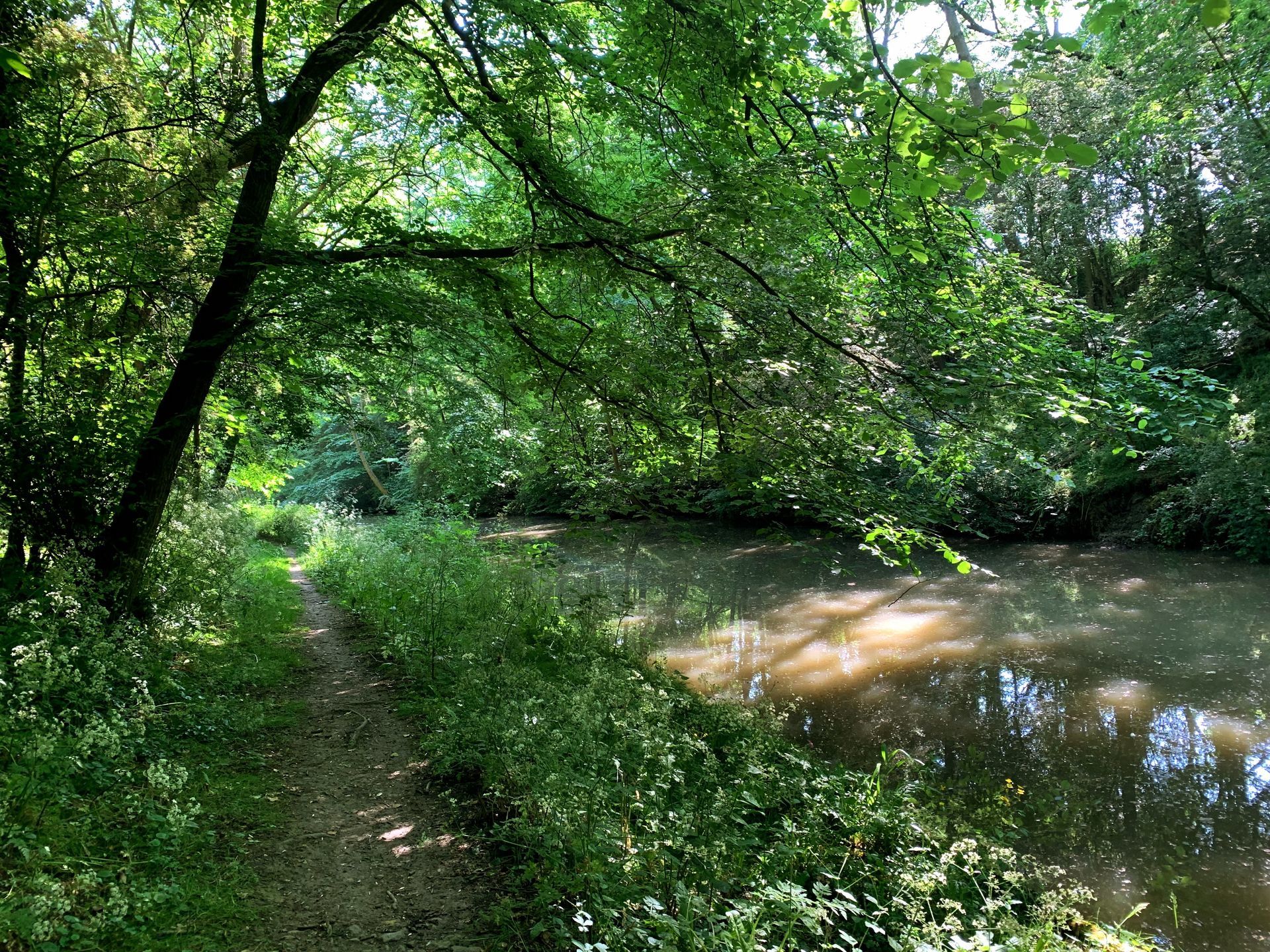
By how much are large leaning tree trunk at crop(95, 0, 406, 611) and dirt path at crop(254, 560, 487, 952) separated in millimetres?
2028

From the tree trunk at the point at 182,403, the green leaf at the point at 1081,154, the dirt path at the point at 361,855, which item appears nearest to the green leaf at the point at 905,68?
the green leaf at the point at 1081,154

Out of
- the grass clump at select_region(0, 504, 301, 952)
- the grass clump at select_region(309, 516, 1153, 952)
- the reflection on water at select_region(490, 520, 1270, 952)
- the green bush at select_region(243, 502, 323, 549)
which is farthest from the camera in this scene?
the green bush at select_region(243, 502, 323, 549)

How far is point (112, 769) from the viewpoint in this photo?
11.8ft

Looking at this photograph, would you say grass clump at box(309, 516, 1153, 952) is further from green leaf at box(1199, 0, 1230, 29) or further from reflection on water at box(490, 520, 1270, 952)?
green leaf at box(1199, 0, 1230, 29)

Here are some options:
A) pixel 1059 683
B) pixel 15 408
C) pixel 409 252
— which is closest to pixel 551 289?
pixel 409 252

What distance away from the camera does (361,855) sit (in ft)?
11.9

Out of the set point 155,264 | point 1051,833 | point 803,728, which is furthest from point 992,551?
point 155,264

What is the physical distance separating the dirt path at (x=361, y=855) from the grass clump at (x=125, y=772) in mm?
176

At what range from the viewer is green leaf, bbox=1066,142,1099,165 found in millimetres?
1859

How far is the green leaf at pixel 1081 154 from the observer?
1859 millimetres

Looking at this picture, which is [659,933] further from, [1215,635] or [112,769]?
[1215,635]

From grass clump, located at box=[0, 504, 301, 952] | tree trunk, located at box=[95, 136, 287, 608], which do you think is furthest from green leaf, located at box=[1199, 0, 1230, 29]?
tree trunk, located at box=[95, 136, 287, 608]

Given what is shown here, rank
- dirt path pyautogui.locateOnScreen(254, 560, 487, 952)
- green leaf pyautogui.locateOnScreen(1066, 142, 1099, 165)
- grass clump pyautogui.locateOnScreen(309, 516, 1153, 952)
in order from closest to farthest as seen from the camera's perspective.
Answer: green leaf pyautogui.locateOnScreen(1066, 142, 1099, 165)
grass clump pyautogui.locateOnScreen(309, 516, 1153, 952)
dirt path pyautogui.locateOnScreen(254, 560, 487, 952)

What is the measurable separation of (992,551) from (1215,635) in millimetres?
7311
